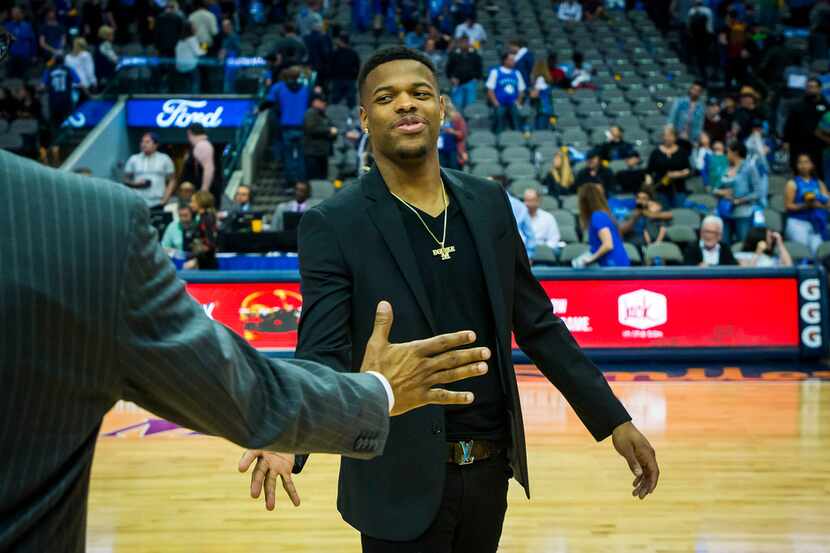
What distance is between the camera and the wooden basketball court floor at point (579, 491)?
5.28 metres

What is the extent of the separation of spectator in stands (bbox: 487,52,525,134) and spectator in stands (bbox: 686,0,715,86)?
15.0ft

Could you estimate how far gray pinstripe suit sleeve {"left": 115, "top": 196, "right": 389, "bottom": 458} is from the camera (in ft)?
4.37

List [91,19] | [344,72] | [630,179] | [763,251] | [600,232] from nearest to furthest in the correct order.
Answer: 1. [600,232]
2. [763,251]
3. [630,179]
4. [344,72]
5. [91,19]

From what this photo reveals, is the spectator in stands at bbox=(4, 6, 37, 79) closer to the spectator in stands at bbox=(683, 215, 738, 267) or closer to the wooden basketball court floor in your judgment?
the wooden basketball court floor

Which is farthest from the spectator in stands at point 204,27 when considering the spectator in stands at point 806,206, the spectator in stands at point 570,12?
the spectator in stands at point 806,206

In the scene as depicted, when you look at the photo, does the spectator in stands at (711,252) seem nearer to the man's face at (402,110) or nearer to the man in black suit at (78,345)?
the man's face at (402,110)

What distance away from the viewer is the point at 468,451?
2.79 m

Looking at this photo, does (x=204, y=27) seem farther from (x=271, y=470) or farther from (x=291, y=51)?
(x=271, y=470)

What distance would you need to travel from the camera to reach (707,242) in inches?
414

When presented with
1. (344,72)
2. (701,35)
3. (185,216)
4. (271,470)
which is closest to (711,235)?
(185,216)

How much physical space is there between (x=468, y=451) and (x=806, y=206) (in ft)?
33.7

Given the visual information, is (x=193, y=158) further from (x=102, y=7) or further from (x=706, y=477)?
(x=706, y=477)

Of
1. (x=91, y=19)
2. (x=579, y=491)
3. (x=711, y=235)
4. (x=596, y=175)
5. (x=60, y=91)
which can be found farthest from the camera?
(x=91, y=19)

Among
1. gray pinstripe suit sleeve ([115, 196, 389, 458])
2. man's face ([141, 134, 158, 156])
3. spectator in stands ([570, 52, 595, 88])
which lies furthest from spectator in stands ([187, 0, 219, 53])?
gray pinstripe suit sleeve ([115, 196, 389, 458])
